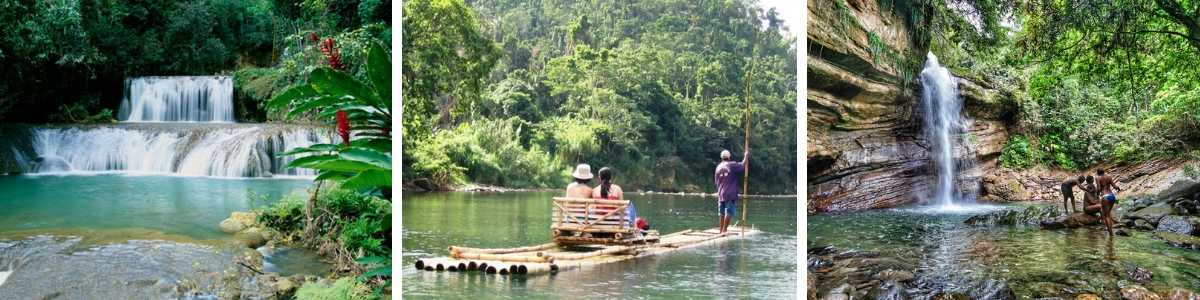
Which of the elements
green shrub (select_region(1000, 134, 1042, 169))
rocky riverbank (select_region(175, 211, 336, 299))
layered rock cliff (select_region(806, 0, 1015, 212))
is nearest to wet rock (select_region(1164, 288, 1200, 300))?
green shrub (select_region(1000, 134, 1042, 169))

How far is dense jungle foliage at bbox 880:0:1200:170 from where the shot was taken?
348 centimetres

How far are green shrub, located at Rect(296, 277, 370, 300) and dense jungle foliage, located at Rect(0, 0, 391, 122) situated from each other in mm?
1284

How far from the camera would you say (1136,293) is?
3283 mm

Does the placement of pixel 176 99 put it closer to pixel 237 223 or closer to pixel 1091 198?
pixel 237 223

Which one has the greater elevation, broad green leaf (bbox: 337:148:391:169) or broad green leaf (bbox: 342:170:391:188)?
broad green leaf (bbox: 337:148:391:169)

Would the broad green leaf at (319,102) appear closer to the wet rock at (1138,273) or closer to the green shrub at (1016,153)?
the green shrub at (1016,153)

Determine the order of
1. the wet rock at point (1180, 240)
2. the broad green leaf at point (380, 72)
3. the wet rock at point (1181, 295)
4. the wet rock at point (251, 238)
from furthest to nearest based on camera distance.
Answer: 1. the wet rock at point (251, 238)
2. the wet rock at point (1180, 240)
3. the wet rock at point (1181, 295)
4. the broad green leaf at point (380, 72)

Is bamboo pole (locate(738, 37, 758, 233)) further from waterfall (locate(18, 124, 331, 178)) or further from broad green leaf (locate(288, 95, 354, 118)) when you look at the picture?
waterfall (locate(18, 124, 331, 178))

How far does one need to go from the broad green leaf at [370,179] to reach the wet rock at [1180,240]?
3.37 meters

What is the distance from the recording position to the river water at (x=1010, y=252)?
10.9ft

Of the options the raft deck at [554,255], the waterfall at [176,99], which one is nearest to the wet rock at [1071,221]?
the raft deck at [554,255]

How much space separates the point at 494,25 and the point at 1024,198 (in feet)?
8.46

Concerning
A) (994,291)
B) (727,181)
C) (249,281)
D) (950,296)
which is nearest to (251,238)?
(249,281)

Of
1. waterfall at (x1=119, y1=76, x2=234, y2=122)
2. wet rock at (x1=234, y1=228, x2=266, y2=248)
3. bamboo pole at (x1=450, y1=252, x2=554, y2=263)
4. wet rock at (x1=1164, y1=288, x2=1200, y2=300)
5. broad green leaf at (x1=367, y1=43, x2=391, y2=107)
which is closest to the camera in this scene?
broad green leaf at (x1=367, y1=43, x2=391, y2=107)
